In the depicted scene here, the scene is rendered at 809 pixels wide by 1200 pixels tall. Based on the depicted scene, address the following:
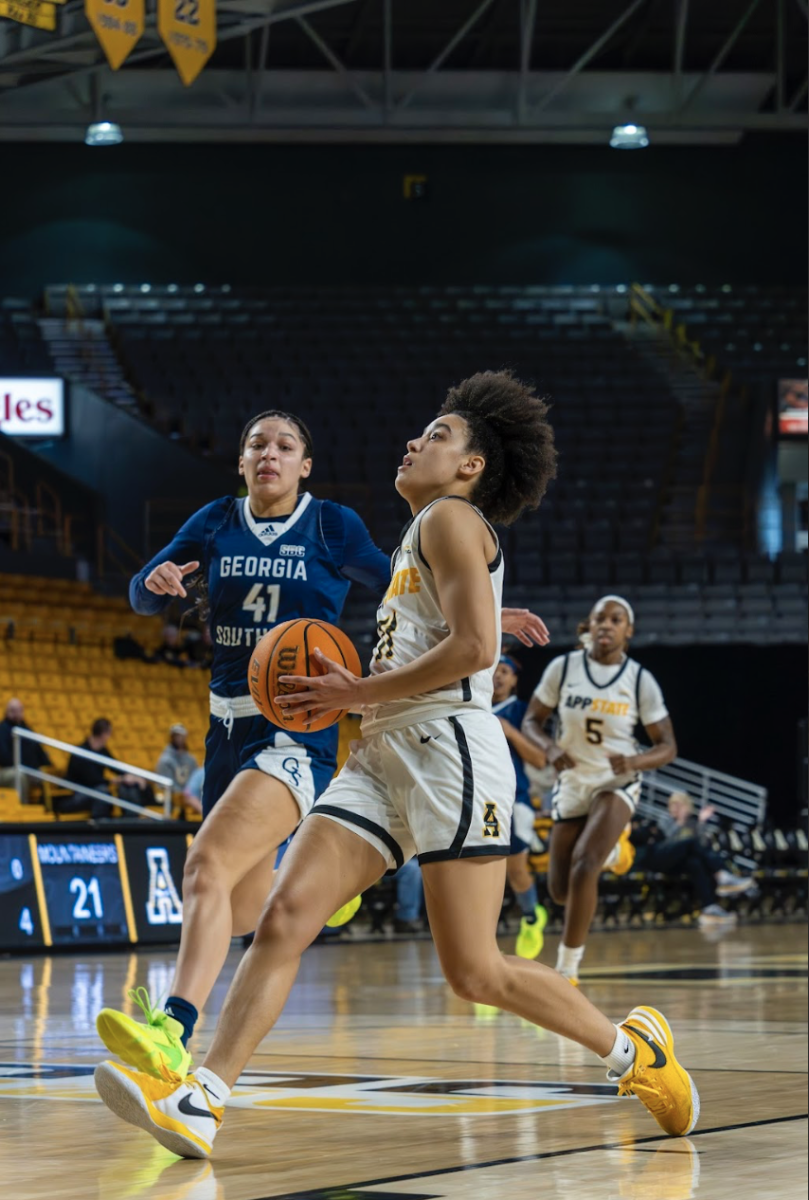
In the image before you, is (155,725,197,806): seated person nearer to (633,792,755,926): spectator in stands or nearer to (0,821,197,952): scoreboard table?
(0,821,197,952): scoreboard table

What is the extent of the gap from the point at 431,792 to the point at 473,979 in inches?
17.6

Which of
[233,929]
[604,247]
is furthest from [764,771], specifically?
[233,929]

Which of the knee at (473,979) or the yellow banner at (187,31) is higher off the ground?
the yellow banner at (187,31)

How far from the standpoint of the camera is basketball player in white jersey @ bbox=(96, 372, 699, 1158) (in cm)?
397

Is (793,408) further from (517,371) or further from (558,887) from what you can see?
(558,887)

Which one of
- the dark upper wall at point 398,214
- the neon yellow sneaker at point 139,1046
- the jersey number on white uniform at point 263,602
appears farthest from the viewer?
the dark upper wall at point 398,214

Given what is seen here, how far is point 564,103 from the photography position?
28938 millimetres

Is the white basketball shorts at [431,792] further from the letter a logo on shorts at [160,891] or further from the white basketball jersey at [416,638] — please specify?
the letter a logo on shorts at [160,891]

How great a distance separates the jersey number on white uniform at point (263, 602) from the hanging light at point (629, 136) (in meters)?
23.0

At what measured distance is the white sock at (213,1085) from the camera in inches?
154

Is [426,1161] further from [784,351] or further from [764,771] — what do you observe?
[784,351]

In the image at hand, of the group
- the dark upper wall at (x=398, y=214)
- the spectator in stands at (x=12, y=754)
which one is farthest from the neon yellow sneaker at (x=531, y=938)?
the dark upper wall at (x=398, y=214)

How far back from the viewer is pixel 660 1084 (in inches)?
171

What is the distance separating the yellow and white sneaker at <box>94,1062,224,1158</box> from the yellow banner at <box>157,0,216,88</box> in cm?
1553
